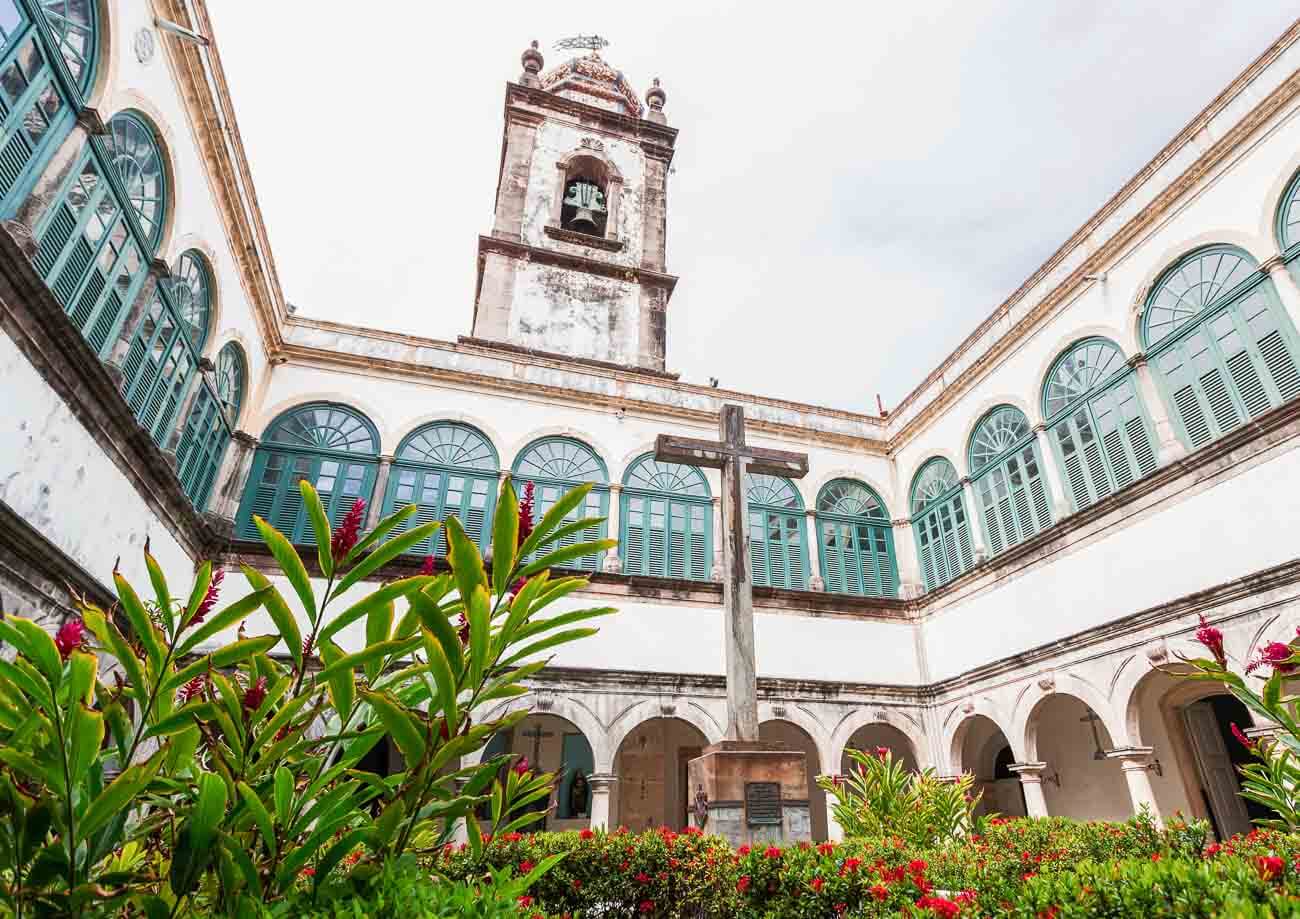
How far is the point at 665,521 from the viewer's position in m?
12.5

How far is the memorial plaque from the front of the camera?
6.23m

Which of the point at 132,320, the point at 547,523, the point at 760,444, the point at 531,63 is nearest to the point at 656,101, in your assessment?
the point at 531,63

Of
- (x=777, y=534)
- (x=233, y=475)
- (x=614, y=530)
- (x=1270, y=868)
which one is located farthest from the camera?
(x=777, y=534)

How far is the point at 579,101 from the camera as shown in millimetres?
20359

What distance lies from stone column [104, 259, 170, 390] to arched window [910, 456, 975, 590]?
11.9 meters

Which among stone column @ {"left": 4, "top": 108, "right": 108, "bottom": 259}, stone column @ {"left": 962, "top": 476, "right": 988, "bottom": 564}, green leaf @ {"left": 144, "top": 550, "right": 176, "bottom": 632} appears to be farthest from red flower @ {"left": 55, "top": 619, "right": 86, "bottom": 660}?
stone column @ {"left": 962, "top": 476, "right": 988, "bottom": 564}

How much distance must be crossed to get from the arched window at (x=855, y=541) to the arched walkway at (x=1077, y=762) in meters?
3.24

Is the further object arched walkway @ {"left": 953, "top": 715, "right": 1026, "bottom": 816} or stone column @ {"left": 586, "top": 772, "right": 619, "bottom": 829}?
arched walkway @ {"left": 953, "top": 715, "right": 1026, "bottom": 816}

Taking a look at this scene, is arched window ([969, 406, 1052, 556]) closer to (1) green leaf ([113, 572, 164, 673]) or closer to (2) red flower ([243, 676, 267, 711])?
(2) red flower ([243, 676, 267, 711])

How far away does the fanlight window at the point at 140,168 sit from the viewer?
714 centimetres

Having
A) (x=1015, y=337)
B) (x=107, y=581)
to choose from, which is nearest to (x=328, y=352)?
(x=107, y=581)

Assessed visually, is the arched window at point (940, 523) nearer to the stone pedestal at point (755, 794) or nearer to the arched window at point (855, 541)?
the arched window at point (855, 541)

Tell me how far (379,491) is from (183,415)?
9.90 ft

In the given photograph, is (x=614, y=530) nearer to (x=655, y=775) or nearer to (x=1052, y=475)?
(x=655, y=775)
